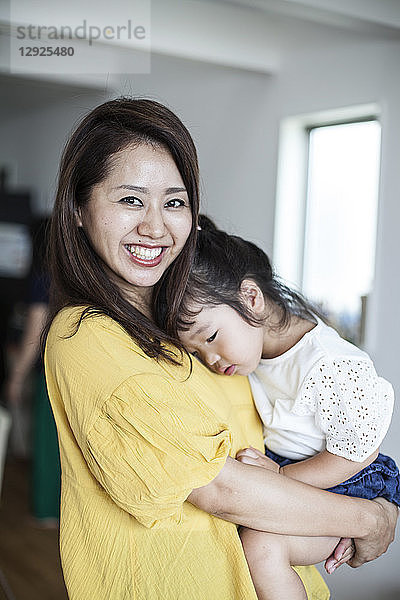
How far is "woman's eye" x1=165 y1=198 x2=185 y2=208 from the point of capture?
58.8 inches

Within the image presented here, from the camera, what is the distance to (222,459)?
1.36m

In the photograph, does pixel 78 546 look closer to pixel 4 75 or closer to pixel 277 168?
pixel 277 168

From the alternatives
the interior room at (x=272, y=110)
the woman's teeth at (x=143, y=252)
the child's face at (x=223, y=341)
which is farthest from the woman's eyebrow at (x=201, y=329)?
the interior room at (x=272, y=110)

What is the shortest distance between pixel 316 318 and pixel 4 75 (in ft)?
12.4

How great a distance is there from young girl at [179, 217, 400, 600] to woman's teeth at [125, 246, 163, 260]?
15cm

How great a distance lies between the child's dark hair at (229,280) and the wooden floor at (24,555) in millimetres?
2420

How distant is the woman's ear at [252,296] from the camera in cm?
172

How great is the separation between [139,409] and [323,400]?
1.47ft

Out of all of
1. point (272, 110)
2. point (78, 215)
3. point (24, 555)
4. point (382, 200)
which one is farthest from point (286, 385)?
point (24, 555)

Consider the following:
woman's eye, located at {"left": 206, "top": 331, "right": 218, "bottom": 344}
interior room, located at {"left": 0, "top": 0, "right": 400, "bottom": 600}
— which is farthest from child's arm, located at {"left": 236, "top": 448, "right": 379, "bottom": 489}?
interior room, located at {"left": 0, "top": 0, "right": 400, "bottom": 600}

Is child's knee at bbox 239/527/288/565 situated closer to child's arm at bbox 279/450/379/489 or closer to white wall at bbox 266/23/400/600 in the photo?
child's arm at bbox 279/450/379/489

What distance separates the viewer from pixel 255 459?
1.53m

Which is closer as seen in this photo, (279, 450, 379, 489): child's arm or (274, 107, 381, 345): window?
(279, 450, 379, 489): child's arm

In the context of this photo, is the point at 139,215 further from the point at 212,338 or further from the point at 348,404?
the point at 348,404
